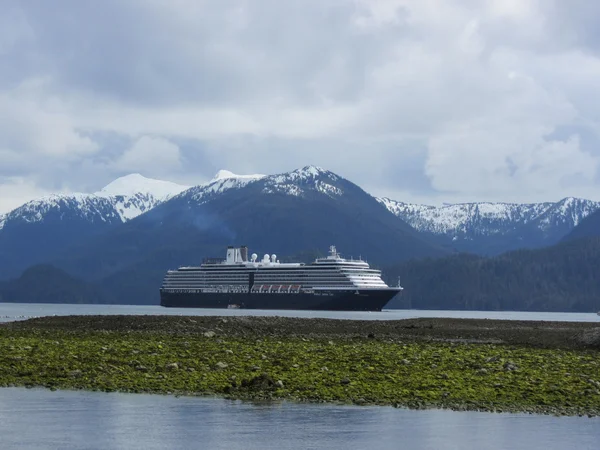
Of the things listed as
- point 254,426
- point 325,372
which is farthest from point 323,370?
point 254,426

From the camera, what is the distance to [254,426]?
25.0 metres

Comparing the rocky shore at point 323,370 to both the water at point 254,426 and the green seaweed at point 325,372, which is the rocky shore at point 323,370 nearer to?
the green seaweed at point 325,372

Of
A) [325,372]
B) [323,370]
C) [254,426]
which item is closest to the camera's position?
[254,426]

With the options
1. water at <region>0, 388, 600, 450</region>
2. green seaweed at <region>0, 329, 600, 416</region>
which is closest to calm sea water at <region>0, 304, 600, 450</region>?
water at <region>0, 388, 600, 450</region>

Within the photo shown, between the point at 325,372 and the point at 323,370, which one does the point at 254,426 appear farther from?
the point at 323,370

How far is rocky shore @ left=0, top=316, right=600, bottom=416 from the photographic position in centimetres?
2964

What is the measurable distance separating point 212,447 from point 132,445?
5.63ft

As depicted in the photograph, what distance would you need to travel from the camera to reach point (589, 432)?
24.8 metres

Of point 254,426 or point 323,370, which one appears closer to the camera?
point 254,426

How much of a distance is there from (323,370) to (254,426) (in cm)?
966

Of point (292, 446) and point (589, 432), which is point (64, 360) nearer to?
point (292, 446)

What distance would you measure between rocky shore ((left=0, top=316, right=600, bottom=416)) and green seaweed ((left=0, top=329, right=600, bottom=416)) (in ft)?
0.11

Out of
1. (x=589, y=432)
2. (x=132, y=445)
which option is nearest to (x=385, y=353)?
(x=589, y=432)

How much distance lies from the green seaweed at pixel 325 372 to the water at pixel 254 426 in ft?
5.01
